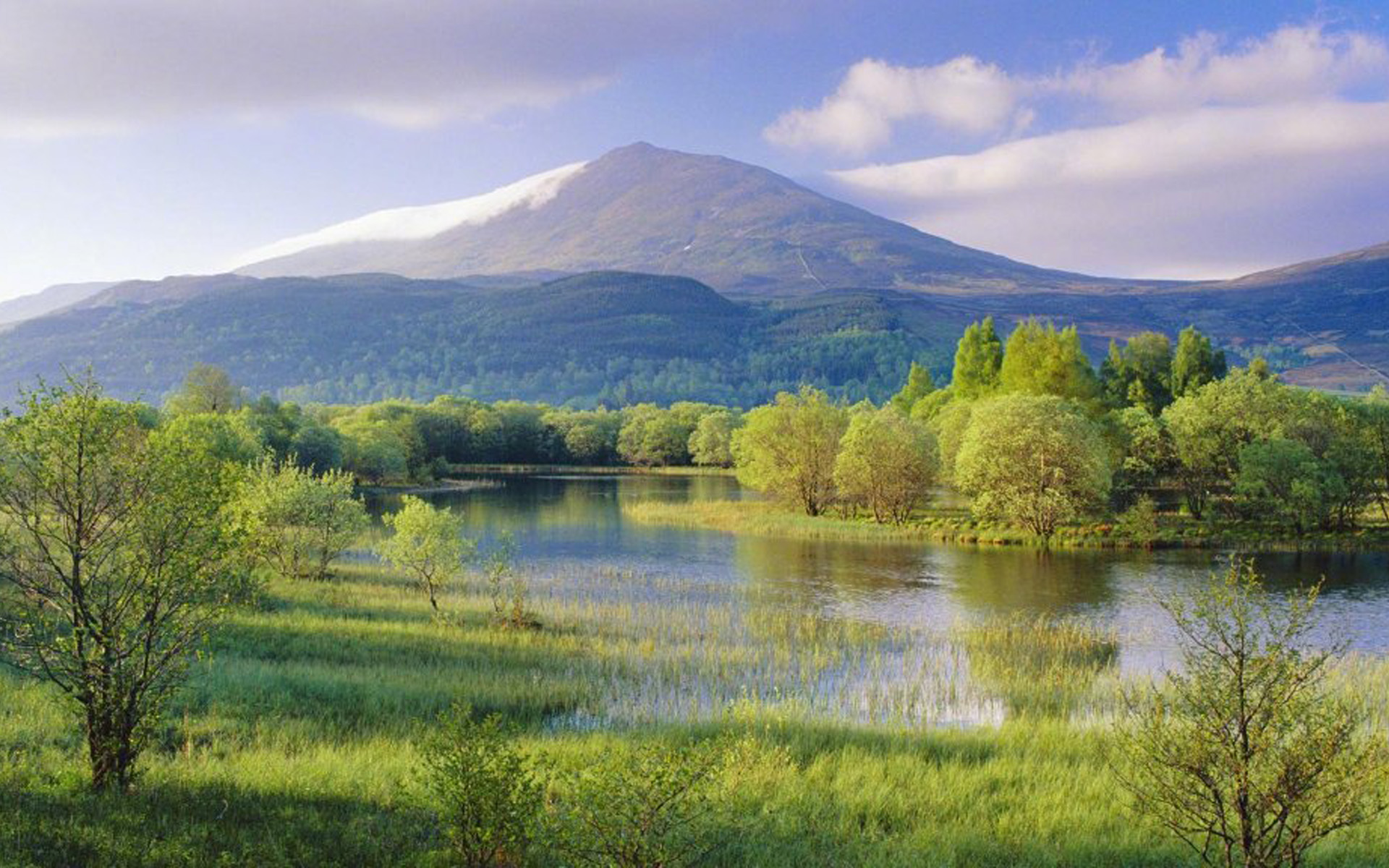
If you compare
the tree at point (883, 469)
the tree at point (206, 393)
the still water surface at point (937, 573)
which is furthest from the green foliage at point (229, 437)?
the tree at point (883, 469)

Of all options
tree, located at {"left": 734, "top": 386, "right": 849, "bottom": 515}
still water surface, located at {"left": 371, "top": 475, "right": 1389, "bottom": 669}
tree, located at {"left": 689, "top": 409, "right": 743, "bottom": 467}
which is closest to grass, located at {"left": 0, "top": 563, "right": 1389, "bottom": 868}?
still water surface, located at {"left": 371, "top": 475, "right": 1389, "bottom": 669}

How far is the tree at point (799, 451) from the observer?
78.2 meters

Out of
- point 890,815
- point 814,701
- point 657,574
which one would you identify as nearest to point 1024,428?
point 657,574

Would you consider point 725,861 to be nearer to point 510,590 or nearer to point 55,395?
point 55,395

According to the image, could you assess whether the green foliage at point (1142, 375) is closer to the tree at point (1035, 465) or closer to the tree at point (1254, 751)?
the tree at point (1035, 465)

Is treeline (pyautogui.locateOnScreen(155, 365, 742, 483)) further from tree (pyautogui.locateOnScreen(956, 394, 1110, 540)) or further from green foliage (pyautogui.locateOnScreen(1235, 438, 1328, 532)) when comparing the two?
green foliage (pyautogui.locateOnScreen(1235, 438, 1328, 532))

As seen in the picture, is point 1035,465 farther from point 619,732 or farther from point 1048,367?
point 619,732

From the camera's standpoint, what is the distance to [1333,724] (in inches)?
411

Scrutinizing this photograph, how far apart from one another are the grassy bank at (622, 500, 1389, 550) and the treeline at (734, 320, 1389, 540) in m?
1.14

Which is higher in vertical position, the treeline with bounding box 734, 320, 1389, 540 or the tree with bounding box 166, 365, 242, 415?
the tree with bounding box 166, 365, 242, 415

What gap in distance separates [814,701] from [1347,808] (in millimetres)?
14994

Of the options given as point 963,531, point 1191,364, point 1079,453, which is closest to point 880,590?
point 963,531

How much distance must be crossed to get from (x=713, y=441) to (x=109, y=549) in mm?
133449

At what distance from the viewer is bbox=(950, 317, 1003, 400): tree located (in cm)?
9831
